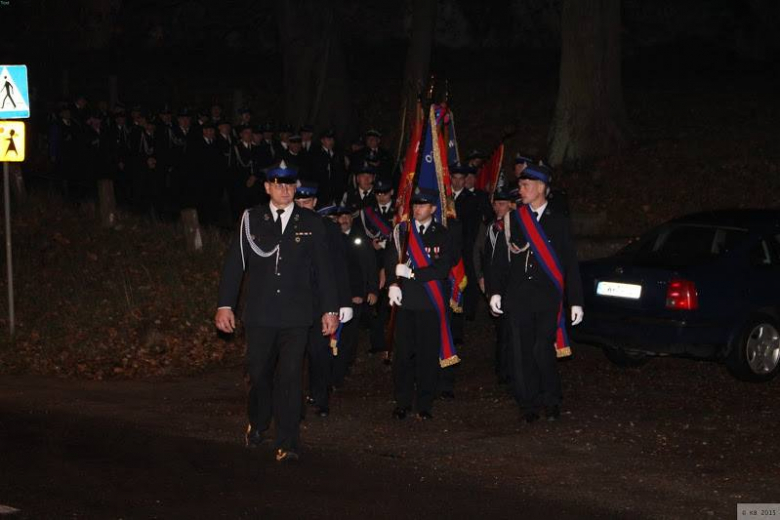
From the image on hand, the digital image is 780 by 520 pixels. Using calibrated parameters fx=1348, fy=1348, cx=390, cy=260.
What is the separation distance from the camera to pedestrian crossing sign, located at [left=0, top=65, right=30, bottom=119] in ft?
48.6

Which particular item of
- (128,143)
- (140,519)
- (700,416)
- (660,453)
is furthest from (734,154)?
(140,519)

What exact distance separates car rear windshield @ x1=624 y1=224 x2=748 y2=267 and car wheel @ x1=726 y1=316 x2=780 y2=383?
27.6 inches

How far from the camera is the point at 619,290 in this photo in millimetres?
11828

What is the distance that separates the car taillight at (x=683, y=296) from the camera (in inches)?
448

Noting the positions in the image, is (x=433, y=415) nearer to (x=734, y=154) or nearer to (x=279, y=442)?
(x=279, y=442)

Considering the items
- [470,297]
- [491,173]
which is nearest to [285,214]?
[470,297]

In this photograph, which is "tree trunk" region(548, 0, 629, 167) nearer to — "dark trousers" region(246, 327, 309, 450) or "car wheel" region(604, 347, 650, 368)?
"car wheel" region(604, 347, 650, 368)

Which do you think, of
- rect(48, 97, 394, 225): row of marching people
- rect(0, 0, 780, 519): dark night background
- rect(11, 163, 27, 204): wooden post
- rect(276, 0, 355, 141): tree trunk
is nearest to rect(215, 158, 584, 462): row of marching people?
rect(0, 0, 780, 519): dark night background

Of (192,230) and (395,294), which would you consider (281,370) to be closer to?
(395,294)

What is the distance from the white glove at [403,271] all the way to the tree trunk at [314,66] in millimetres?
14862

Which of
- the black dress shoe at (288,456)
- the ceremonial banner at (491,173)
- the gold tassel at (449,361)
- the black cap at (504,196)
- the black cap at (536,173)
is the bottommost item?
the black dress shoe at (288,456)

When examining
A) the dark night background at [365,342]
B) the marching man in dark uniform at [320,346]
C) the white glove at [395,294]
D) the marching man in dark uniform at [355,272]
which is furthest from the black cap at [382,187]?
the white glove at [395,294]

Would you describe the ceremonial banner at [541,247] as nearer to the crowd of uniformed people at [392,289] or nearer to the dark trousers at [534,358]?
the crowd of uniformed people at [392,289]

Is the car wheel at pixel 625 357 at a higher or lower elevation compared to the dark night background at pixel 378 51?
lower
